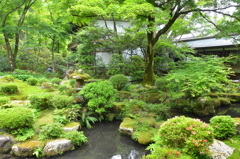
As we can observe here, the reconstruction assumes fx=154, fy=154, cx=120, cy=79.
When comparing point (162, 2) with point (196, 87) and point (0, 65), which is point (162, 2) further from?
point (0, 65)

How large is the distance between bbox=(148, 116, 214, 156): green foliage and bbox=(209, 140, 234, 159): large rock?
0.55m

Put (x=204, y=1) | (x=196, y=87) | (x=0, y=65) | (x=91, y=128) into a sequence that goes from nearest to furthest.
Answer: (x=196, y=87)
(x=91, y=128)
(x=204, y=1)
(x=0, y=65)

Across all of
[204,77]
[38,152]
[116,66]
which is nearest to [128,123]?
[38,152]

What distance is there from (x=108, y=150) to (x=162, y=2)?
8101 millimetres

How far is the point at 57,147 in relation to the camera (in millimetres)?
4840

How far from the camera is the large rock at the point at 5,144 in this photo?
4.88m

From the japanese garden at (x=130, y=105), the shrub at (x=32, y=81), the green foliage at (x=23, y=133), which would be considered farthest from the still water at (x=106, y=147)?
the shrub at (x=32, y=81)

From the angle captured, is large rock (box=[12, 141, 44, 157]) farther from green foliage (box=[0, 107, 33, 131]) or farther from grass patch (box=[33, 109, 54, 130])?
grass patch (box=[33, 109, 54, 130])

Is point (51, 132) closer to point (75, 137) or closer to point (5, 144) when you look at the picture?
point (75, 137)

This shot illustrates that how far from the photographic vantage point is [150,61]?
34.5 ft

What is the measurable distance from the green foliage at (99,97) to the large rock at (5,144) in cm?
319

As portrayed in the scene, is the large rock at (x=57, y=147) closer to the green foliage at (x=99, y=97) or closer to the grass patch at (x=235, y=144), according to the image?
the green foliage at (x=99, y=97)

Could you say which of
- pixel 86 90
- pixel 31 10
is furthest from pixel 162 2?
pixel 31 10

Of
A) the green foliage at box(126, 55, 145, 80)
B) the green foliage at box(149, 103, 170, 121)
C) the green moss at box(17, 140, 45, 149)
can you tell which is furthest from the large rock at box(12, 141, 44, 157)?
the green foliage at box(126, 55, 145, 80)
